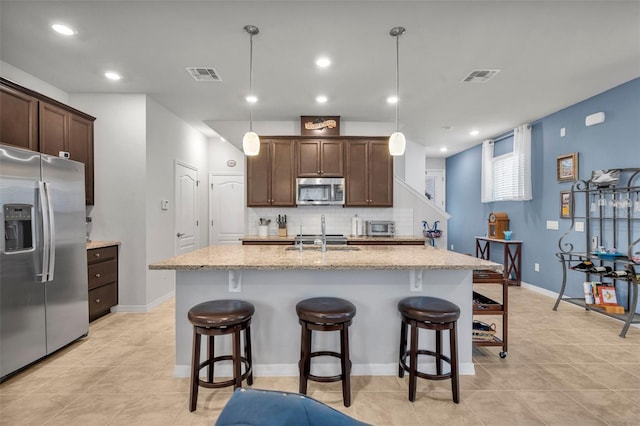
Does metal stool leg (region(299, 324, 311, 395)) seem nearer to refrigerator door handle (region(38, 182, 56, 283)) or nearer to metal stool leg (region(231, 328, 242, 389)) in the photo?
metal stool leg (region(231, 328, 242, 389))

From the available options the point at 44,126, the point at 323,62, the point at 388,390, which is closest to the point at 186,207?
the point at 44,126

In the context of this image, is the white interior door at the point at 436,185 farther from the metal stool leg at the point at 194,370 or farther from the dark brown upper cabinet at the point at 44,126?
the metal stool leg at the point at 194,370

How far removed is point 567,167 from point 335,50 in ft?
12.8

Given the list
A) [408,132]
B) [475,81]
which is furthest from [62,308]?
[408,132]

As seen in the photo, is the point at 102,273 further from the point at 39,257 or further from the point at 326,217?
the point at 326,217

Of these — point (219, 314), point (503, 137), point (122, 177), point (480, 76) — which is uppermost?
point (480, 76)

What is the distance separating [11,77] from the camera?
3242mm

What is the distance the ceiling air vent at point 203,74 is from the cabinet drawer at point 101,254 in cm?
231

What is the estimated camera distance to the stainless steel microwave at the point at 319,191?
16.1 feet

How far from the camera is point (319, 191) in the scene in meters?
4.93

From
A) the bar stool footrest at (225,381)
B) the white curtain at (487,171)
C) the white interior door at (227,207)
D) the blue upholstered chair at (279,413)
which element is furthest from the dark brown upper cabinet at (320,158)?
the blue upholstered chair at (279,413)

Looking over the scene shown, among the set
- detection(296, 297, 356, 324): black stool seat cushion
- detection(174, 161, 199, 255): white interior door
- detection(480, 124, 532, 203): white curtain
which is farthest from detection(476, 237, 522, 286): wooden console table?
detection(174, 161, 199, 255): white interior door

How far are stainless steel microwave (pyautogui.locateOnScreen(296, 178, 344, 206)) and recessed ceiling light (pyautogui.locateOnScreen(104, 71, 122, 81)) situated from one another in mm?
2588

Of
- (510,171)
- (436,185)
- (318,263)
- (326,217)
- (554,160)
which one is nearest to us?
(318,263)
